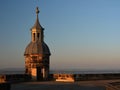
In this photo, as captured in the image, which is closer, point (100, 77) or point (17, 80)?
point (17, 80)

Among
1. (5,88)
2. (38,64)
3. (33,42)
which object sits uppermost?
(33,42)

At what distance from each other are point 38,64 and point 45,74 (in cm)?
164

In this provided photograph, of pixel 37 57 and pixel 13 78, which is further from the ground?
pixel 37 57

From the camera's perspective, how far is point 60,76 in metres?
39.4

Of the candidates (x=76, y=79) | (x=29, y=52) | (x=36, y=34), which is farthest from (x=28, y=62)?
(x=76, y=79)

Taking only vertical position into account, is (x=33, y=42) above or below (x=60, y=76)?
above

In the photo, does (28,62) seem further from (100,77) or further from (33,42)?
(100,77)

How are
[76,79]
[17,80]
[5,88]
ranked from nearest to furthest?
[5,88], [17,80], [76,79]

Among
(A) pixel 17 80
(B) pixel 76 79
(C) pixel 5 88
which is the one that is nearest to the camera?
(C) pixel 5 88

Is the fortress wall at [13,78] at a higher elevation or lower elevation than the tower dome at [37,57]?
lower

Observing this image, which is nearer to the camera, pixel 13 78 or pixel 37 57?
pixel 13 78

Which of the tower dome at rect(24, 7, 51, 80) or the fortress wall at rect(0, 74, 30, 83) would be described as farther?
the tower dome at rect(24, 7, 51, 80)

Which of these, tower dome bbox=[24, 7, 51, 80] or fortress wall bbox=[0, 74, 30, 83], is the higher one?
tower dome bbox=[24, 7, 51, 80]

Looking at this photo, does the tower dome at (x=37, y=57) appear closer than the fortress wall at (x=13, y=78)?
No
